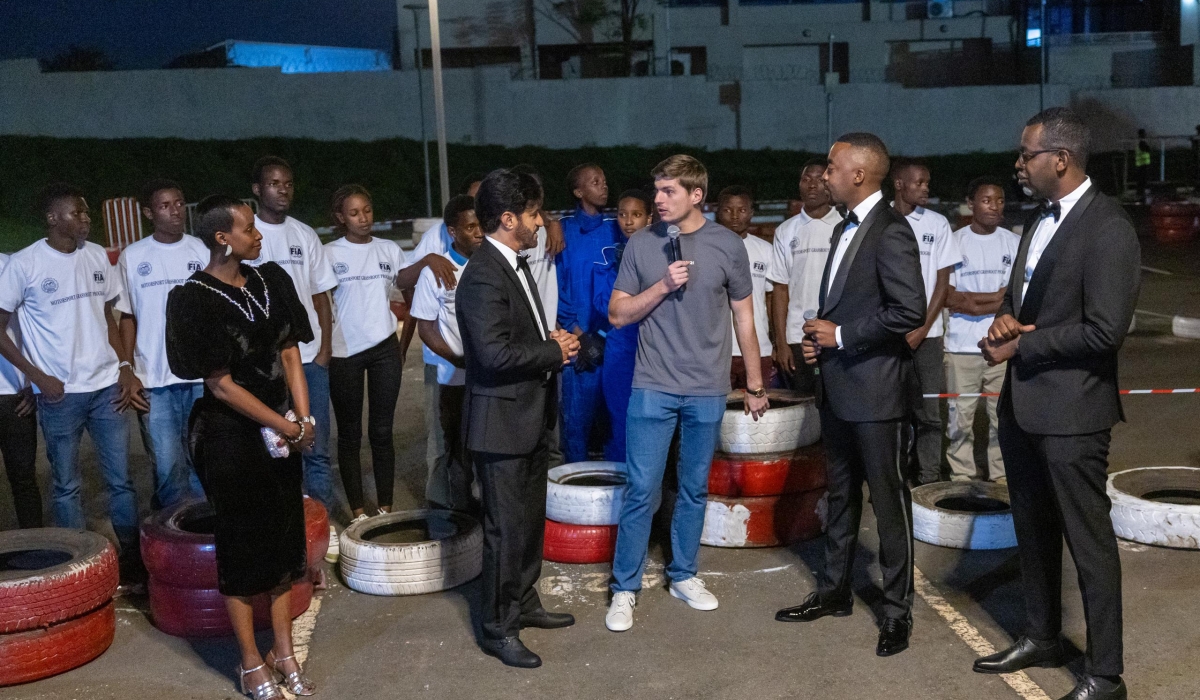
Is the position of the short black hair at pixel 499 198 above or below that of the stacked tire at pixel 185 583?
above

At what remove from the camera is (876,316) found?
4.55 meters

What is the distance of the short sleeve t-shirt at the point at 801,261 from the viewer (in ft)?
22.1

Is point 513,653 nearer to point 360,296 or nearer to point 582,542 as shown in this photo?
point 582,542

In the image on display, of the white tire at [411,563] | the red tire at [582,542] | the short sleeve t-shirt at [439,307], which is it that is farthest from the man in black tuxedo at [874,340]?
the short sleeve t-shirt at [439,307]

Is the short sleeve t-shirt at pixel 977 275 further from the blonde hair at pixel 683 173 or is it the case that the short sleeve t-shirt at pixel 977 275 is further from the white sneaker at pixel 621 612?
the white sneaker at pixel 621 612

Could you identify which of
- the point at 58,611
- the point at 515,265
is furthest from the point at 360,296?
the point at 58,611

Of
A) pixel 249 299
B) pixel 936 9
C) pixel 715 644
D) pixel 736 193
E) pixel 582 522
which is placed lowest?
pixel 715 644

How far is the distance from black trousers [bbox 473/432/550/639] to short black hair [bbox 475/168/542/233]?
93 cm

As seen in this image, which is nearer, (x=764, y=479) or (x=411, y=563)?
(x=411, y=563)

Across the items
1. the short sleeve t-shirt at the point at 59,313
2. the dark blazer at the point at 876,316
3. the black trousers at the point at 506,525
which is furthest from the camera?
the short sleeve t-shirt at the point at 59,313

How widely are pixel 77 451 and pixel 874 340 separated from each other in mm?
3934

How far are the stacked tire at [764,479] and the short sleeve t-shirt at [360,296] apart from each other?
202 centimetres

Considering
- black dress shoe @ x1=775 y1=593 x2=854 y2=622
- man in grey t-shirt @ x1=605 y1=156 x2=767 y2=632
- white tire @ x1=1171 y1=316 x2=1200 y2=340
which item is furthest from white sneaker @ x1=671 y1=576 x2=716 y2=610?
white tire @ x1=1171 y1=316 x2=1200 y2=340

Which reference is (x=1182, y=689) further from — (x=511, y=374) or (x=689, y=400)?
(x=511, y=374)
